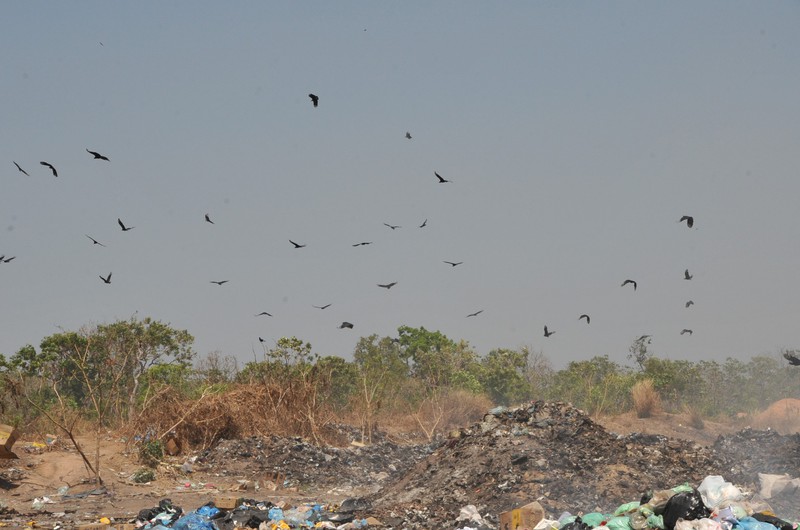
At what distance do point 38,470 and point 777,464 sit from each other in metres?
11.5

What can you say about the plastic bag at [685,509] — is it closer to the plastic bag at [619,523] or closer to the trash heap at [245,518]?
the plastic bag at [619,523]

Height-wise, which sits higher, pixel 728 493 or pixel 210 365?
pixel 210 365

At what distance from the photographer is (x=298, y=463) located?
576 inches

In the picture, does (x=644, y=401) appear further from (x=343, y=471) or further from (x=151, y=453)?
(x=151, y=453)

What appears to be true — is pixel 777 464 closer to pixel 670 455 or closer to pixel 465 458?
pixel 670 455

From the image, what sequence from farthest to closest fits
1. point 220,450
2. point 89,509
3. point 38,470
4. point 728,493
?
1. point 220,450
2. point 38,470
3. point 89,509
4. point 728,493

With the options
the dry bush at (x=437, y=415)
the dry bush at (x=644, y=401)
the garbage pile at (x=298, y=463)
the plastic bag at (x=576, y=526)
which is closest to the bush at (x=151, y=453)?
the garbage pile at (x=298, y=463)

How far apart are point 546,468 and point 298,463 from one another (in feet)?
18.5

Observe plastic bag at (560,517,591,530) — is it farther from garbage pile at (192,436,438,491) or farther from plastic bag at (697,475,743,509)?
garbage pile at (192,436,438,491)

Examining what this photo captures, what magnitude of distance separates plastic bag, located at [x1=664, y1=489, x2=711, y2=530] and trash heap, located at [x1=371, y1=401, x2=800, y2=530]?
8.07ft

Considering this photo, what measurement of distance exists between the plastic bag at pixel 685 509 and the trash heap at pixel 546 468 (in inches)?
96.9

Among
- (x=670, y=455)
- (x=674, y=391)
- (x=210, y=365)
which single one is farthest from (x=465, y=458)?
(x=674, y=391)

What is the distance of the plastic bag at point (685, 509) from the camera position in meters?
6.99

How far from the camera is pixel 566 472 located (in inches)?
412
